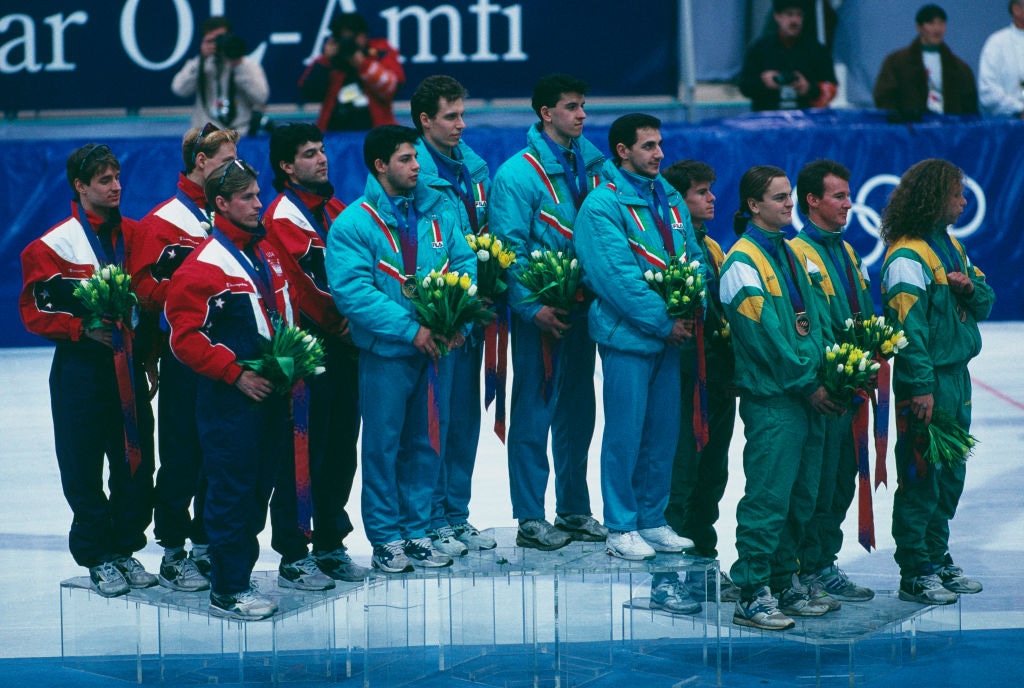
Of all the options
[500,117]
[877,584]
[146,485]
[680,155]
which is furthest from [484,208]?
[500,117]

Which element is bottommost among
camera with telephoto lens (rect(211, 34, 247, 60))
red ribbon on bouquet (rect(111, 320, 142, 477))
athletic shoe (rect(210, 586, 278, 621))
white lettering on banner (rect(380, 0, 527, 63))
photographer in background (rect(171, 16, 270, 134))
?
athletic shoe (rect(210, 586, 278, 621))

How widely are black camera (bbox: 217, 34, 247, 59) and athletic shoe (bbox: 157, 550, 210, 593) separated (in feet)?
23.4

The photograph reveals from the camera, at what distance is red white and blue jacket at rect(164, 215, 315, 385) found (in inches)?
243

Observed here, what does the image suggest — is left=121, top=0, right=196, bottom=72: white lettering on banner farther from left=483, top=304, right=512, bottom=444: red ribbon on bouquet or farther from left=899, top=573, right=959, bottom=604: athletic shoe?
left=899, top=573, right=959, bottom=604: athletic shoe

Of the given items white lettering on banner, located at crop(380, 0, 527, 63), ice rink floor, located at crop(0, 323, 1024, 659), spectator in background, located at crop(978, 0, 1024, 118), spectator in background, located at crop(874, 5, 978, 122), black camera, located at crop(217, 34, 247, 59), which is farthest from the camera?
white lettering on banner, located at crop(380, 0, 527, 63)

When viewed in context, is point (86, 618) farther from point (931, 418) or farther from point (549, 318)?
point (931, 418)

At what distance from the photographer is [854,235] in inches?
529

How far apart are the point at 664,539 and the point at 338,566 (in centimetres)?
147

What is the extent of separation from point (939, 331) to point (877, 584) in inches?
54.6

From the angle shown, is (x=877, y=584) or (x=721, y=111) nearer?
(x=877, y=584)

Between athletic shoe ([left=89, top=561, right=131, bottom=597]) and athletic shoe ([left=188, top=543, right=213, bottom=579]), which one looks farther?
athletic shoe ([left=188, top=543, right=213, bottom=579])

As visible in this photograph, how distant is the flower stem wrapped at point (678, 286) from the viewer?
21.5 feet

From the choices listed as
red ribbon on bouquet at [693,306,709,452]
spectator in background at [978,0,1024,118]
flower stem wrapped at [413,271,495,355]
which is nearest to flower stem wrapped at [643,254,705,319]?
red ribbon on bouquet at [693,306,709,452]

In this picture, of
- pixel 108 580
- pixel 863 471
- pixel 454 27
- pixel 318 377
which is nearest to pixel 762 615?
pixel 863 471
